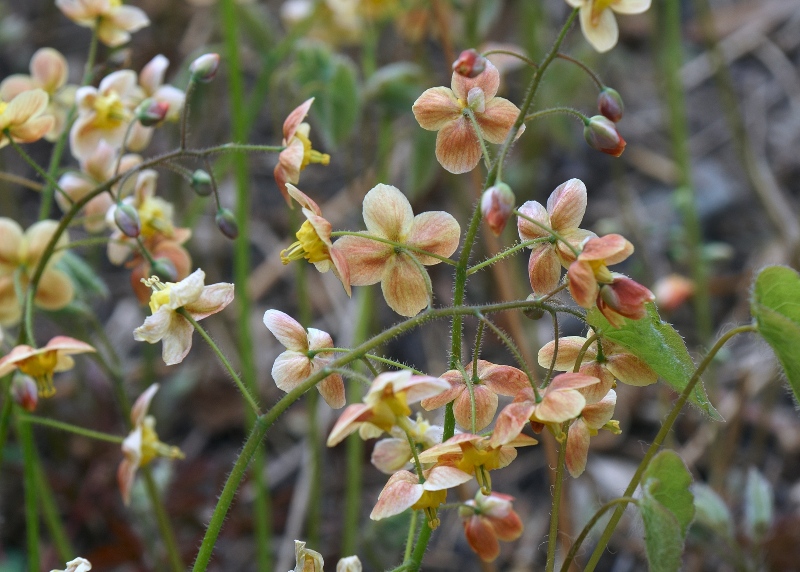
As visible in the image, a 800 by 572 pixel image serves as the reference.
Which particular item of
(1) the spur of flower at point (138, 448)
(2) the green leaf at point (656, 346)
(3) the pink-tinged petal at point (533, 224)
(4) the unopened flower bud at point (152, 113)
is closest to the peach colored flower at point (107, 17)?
(4) the unopened flower bud at point (152, 113)

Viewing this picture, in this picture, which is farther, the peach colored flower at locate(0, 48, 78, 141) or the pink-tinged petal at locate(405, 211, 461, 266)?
the peach colored flower at locate(0, 48, 78, 141)

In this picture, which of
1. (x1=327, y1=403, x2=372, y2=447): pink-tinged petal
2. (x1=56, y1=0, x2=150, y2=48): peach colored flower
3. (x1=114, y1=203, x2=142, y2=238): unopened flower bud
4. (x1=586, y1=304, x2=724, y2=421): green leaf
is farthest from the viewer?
(x1=56, y1=0, x2=150, y2=48): peach colored flower

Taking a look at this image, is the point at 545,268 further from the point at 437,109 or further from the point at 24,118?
the point at 24,118

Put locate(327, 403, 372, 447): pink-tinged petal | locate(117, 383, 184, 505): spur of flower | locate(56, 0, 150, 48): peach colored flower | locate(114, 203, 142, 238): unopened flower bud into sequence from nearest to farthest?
locate(327, 403, 372, 447): pink-tinged petal
locate(114, 203, 142, 238): unopened flower bud
locate(117, 383, 184, 505): spur of flower
locate(56, 0, 150, 48): peach colored flower

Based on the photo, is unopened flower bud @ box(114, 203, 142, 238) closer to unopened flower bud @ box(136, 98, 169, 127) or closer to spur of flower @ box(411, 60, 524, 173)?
unopened flower bud @ box(136, 98, 169, 127)

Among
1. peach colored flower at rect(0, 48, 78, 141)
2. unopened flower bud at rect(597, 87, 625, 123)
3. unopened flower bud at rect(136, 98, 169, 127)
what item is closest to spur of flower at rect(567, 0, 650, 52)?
unopened flower bud at rect(597, 87, 625, 123)

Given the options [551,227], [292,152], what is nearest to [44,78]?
[292,152]

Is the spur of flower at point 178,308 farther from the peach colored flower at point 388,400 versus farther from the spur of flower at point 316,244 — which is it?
the peach colored flower at point 388,400

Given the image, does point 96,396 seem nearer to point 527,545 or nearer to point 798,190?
point 527,545
